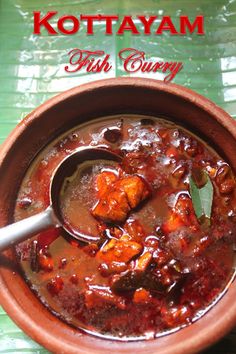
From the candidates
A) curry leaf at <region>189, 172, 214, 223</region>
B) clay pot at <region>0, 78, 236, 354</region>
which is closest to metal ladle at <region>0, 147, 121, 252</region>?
clay pot at <region>0, 78, 236, 354</region>

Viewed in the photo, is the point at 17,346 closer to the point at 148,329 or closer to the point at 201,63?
the point at 148,329

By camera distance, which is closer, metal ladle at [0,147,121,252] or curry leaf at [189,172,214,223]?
metal ladle at [0,147,121,252]

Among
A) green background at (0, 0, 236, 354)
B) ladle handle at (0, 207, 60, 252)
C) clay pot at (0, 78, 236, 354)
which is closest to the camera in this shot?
clay pot at (0, 78, 236, 354)

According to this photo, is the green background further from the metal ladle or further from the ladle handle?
the ladle handle

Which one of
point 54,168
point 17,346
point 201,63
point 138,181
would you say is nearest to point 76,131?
point 54,168

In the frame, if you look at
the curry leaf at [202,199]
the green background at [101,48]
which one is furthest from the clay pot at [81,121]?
the green background at [101,48]

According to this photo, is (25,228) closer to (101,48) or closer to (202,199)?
(202,199)
